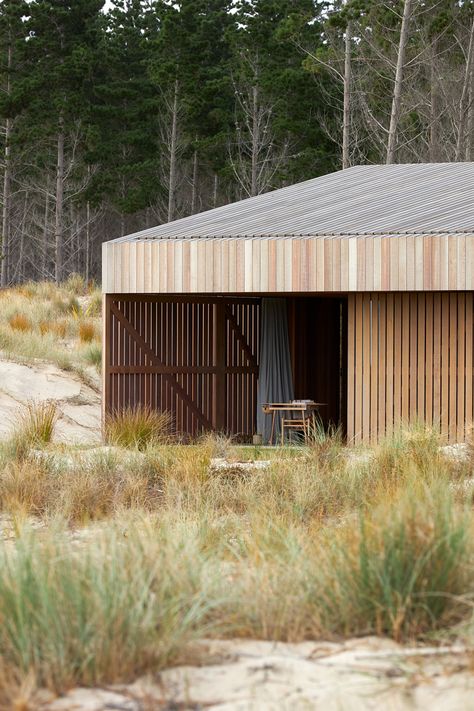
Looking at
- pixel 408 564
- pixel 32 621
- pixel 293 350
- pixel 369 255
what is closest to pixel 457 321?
pixel 369 255

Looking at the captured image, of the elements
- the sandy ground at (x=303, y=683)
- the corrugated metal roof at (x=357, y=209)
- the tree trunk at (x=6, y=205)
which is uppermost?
the tree trunk at (x=6, y=205)

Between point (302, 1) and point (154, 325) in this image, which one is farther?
point (302, 1)

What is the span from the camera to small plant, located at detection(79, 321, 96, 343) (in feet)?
67.3

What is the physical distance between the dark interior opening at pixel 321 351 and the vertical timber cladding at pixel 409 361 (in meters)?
2.89

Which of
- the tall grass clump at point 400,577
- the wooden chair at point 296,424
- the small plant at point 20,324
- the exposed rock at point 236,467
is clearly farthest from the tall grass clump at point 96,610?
the small plant at point 20,324

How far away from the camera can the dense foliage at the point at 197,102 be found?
29016 mm

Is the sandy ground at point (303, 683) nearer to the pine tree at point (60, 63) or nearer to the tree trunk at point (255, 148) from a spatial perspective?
the tree trunk at point (255, 148)

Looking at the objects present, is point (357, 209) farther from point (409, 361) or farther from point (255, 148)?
point (255, 148)

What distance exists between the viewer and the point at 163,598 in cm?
463

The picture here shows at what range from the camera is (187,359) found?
15.4 metres

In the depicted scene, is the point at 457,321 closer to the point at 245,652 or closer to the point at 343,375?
the point at 343,375

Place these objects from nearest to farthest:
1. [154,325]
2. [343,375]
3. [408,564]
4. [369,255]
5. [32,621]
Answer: [32,621] < [408,564] < [369,255] < [154,325] < [343,375]

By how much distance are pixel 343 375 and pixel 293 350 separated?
1.55 m

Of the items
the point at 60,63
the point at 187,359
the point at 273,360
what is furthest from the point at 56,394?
the point at 60,63
